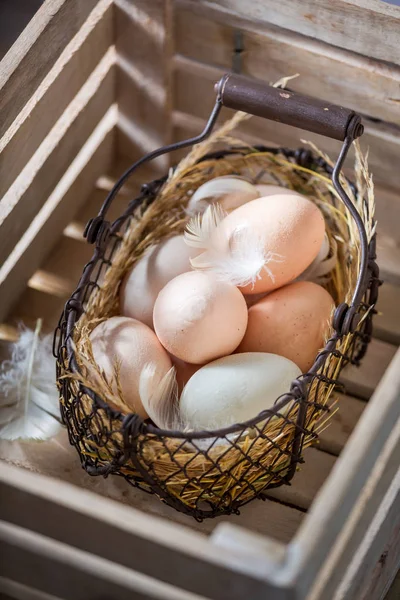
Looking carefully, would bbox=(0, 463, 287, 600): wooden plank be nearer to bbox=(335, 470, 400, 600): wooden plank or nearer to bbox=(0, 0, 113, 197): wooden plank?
bbox=(335, 470, 400, 600): wooden plank

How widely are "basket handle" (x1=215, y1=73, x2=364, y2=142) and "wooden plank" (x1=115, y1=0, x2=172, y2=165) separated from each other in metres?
0.21

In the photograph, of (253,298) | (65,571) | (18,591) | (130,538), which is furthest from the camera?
(253,298)

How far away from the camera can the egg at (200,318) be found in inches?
34.8

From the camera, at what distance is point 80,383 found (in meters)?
0.86

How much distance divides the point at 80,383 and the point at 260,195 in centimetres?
32

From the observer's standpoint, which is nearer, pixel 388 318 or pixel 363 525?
pixel 363 525

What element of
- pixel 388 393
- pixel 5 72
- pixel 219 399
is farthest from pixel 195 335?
pixel 5 72

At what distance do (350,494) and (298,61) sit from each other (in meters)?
0.60

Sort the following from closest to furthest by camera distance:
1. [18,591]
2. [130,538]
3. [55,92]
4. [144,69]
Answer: [130,538]
[18,591]
[55,92]
[144,69]

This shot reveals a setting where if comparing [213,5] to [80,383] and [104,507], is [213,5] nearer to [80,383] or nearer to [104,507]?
[80,383]

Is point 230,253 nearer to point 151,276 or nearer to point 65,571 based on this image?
point 151,276

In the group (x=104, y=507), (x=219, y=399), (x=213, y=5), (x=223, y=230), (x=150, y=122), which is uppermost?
(x=213, y=5)

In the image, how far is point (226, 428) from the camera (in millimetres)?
811

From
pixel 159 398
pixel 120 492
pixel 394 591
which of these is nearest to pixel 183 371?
pixel 159 398
